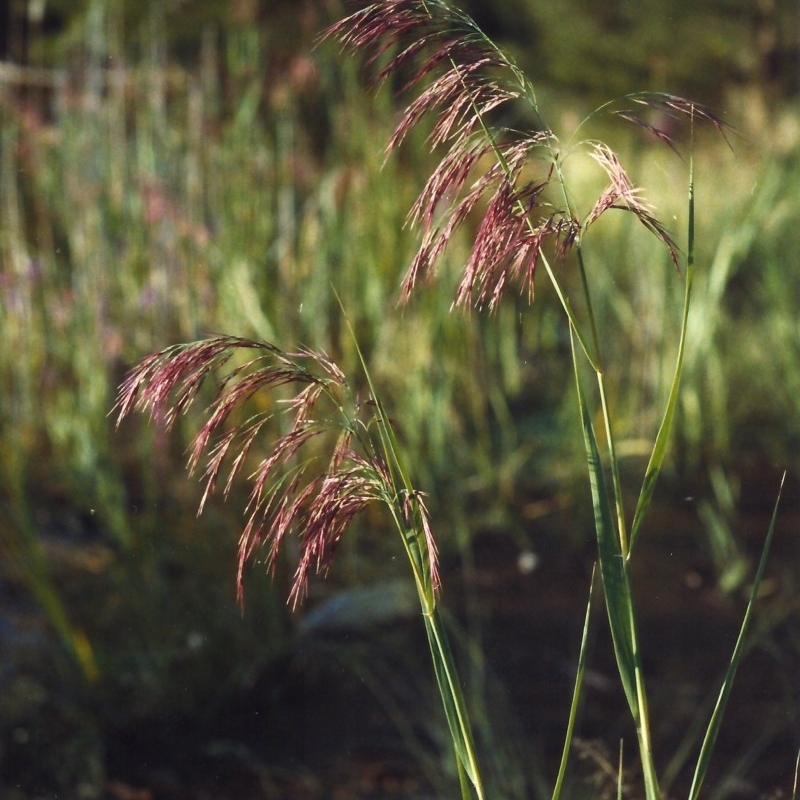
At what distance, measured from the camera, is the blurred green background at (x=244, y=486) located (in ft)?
5.49

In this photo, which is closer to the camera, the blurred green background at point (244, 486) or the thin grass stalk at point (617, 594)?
the thin grass stalk at point (617, 594)

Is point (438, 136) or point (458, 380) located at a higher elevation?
point (438, 136)

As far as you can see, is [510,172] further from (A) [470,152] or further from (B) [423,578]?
(B) [423,578]

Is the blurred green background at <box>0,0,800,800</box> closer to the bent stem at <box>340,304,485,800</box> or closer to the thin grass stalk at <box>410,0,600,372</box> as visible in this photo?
the bent stem at <box>340,304,485,800</box>

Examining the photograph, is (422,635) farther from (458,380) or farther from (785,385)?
(785,385)

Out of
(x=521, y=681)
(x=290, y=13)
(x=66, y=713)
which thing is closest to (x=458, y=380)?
(x=521, y=681)

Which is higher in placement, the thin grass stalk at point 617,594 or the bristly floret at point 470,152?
the bristly floret at point 470,152

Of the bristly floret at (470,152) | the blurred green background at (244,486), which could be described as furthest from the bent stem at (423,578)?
the blurred green background at (244,486)

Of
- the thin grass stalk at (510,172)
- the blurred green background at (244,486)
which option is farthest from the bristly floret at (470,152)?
the blurred green background at (244,486)

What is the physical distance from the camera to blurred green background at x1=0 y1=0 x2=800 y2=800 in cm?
Answer: 167

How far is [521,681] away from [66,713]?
69 cm

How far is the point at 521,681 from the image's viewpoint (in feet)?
5.76

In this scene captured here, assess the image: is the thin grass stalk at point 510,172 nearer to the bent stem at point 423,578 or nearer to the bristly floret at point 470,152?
the bristly floret at point 470,152

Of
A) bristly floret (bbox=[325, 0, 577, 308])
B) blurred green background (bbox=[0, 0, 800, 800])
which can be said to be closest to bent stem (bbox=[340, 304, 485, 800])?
bristly floret (bbox=[325, 0, 577, 308])
